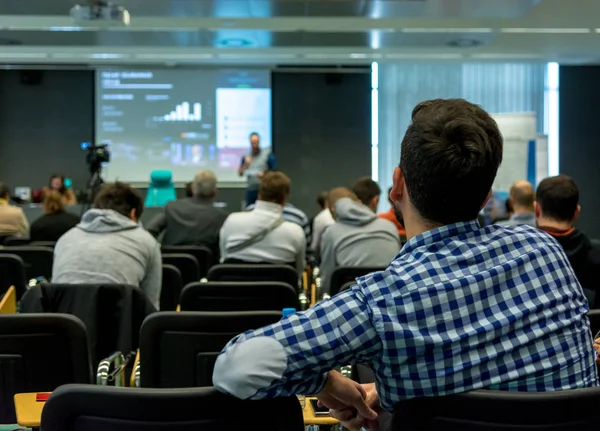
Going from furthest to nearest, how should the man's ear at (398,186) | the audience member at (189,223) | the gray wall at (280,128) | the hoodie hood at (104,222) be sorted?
the gray wall at (280,128) < the audience member at (189,223) < the hoodie hood at (104,222) < the man's ear at (398,186)

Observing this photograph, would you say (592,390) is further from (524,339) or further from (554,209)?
(554,209)

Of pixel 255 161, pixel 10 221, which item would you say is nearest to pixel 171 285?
pixel 10 221

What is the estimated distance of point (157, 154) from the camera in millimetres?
11328

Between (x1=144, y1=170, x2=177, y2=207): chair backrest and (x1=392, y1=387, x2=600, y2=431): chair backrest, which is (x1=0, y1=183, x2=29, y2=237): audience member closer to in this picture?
(x1=144, y1=170, x2=177, y2=207): chair backrest

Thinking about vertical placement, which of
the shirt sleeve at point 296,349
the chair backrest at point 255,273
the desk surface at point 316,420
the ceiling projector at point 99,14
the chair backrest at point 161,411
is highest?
the ceiling projector at point 99,14

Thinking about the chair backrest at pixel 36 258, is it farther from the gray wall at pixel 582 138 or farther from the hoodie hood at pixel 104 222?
the gray wall at pixel 582 138

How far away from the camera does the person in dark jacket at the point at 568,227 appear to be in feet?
10.2

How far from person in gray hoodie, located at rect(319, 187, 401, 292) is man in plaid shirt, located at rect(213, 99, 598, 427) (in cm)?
292

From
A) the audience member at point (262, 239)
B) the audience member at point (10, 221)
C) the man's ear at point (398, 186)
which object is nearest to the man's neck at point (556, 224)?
the audience member at point (262, 239)

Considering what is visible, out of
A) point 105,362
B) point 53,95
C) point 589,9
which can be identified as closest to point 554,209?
point 105,362

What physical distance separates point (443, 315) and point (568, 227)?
7.69ft

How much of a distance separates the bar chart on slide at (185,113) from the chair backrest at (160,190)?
4.68 feet

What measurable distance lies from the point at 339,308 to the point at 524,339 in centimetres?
34

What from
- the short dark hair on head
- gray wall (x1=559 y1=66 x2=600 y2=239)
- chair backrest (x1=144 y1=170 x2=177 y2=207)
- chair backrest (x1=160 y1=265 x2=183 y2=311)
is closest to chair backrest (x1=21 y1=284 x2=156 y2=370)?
chair backrest (x1=160 y1=265 x2=183 y2=311)
